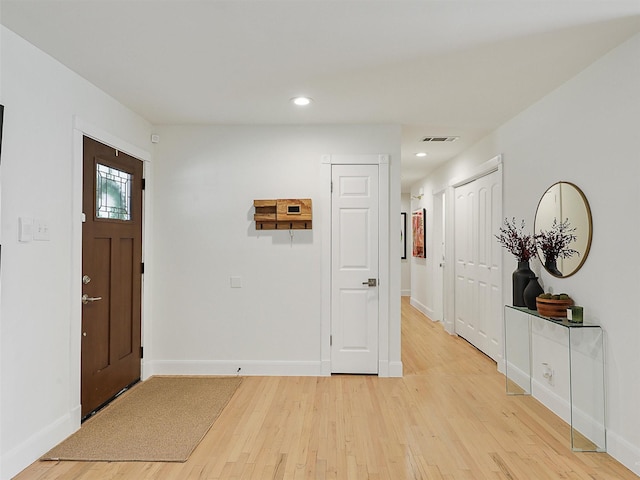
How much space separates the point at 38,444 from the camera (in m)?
2.52

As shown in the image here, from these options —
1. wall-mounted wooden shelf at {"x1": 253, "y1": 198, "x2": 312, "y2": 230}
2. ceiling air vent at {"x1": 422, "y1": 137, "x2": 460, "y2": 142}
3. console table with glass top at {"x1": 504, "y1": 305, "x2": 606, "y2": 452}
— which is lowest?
console table with glass top at {"x1": 504, "y1": 305, "x2": 606, "y2": 452}

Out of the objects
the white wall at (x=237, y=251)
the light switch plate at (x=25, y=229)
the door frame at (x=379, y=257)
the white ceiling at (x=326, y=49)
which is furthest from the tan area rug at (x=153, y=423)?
the white ceiling at (x=326, y=49)

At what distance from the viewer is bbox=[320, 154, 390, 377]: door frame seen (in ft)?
13.2

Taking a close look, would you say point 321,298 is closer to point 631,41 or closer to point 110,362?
point 110,362

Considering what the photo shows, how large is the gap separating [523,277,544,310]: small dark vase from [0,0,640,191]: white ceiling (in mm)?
1487

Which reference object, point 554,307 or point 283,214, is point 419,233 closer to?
point 283,214

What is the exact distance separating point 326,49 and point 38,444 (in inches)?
115

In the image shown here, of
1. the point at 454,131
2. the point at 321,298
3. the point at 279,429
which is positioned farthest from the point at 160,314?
the point at 454,131

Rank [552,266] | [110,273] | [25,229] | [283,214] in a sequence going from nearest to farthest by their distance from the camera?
[25,229], [552,266], [110,273], [283,214]

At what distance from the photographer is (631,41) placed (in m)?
2.39

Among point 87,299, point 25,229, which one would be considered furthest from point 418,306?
point 25,229

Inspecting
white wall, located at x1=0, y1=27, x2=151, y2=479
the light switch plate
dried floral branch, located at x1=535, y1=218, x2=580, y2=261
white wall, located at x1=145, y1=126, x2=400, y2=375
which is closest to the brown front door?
white wall, located at x1=0, y1=27, x2=151, y2=479

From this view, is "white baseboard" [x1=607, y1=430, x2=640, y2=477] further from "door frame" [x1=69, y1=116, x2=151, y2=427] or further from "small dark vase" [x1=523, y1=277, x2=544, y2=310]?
"door frame" [x1=69, y1=116, x2=151, y2=427]

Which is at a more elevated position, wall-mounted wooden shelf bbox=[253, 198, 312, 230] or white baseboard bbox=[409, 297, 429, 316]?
wall-mounted wooden shelf bbox=[253, 198, 312, 230]
